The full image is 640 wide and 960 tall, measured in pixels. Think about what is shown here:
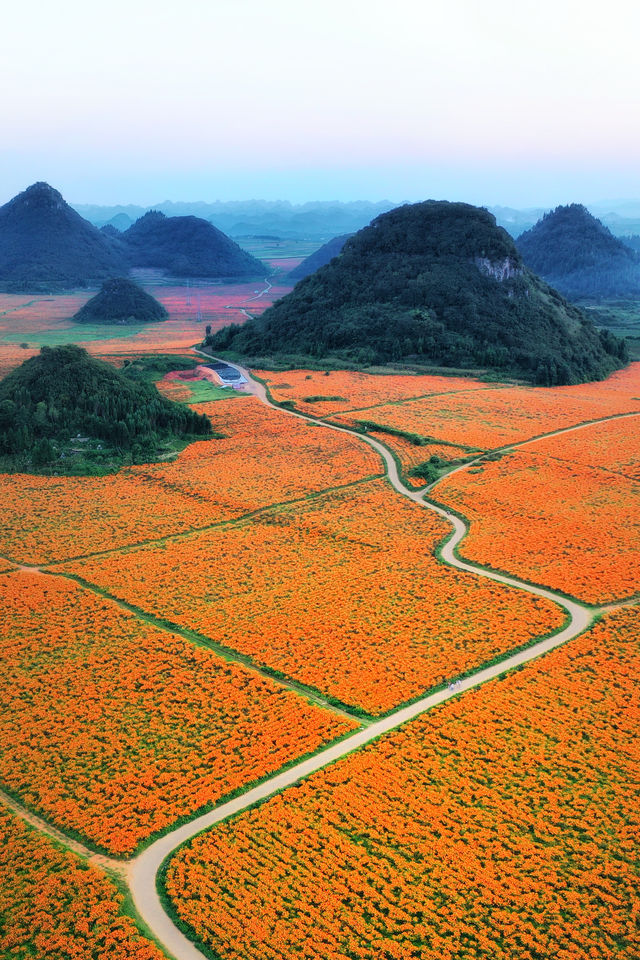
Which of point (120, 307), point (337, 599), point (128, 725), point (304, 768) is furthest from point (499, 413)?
point (120, 307)

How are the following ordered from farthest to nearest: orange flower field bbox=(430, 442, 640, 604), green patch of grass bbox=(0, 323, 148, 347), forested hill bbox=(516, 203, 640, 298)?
forested hill bbox=(516, 203, 640, 298) < green patch of grass bbox=(0, 323, 148, 347) < orange flower field bbox=(430, 442, 640, 604)

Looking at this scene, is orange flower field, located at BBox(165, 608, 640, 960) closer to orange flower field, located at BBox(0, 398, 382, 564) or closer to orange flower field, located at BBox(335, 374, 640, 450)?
orange flower field, located at BBox(0, 398, 382, 564)

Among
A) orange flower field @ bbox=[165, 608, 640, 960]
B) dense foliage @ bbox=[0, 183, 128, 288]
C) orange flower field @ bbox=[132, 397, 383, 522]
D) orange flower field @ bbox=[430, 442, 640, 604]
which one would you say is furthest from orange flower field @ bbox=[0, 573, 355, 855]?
dense foliage @ bbox=[0, 183, 128, 288]

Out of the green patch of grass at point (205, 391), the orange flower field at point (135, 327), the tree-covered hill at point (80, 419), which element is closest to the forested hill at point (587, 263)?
the orange flower field at point (135, 327)

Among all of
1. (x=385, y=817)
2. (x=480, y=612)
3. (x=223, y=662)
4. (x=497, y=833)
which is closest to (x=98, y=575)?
(x=223, y=662)

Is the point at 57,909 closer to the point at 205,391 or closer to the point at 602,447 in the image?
the point at 602,447

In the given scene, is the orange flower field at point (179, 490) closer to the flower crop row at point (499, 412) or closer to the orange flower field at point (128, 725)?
the flower crop row at point (499, 412)
